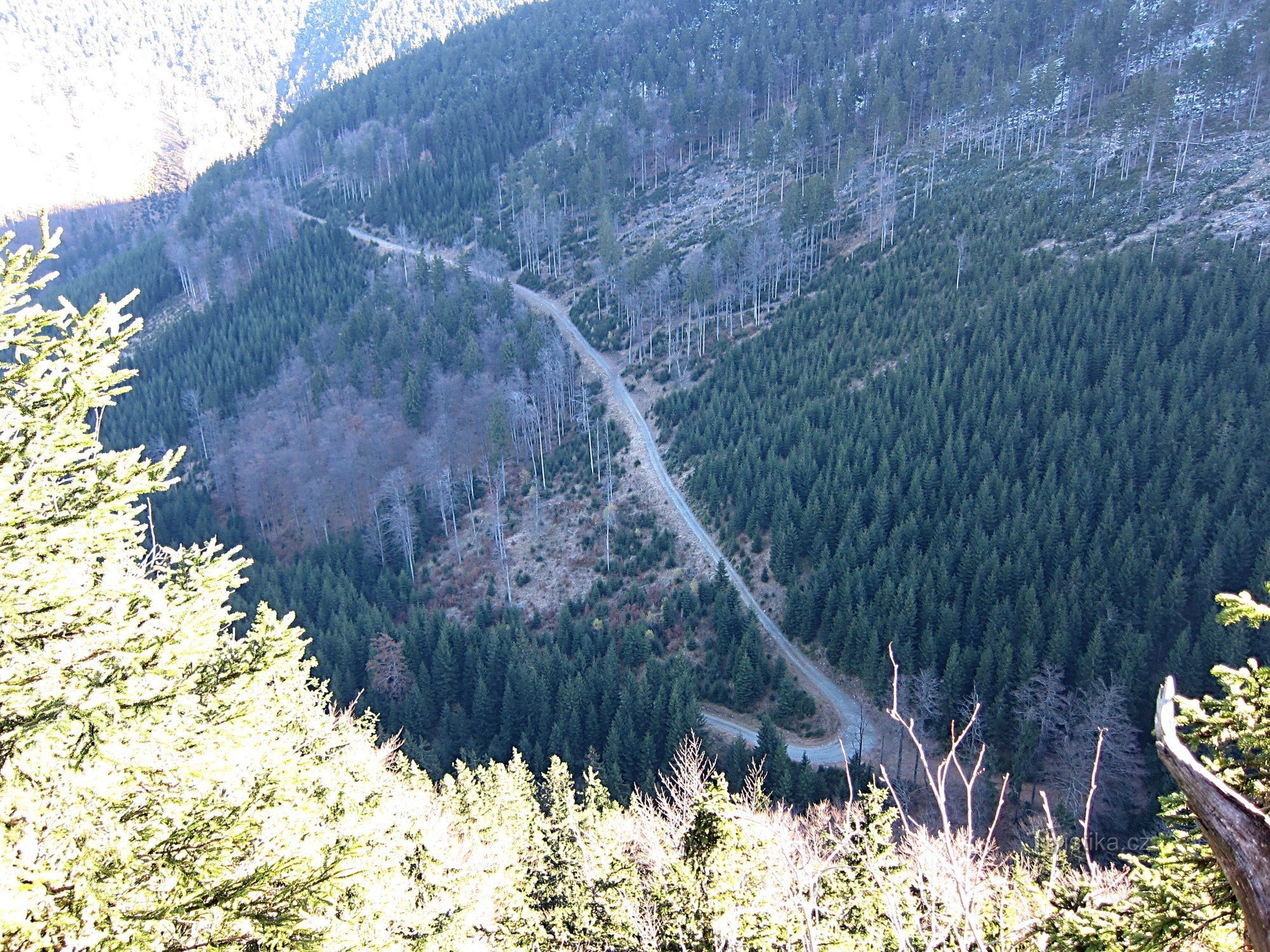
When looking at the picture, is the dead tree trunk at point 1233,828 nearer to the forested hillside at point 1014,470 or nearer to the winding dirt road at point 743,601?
the winding dirt road at point 743,601

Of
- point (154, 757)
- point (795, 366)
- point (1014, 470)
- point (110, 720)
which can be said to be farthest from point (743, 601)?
point (110, 720)

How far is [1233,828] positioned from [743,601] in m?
43.3

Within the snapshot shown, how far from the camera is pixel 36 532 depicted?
595 cm

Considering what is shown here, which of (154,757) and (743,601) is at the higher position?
(154,757)

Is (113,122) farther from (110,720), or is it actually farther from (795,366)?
(110,720)

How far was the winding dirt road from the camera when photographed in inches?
1505

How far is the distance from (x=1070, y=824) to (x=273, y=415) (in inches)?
2888

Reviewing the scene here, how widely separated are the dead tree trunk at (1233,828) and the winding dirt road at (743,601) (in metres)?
15.8

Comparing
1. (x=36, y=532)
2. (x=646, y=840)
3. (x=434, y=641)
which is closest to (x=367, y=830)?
(x=36, y=532)

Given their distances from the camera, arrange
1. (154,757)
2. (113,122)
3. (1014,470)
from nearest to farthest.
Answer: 1. (154,757)
2. (1014,470)
3. (113,122)

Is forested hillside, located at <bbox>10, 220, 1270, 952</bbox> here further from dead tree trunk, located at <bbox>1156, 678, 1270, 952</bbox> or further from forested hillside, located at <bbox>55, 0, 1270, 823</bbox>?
forested hillside, located at <bbox>55, 0, 1270, 823</bbox>

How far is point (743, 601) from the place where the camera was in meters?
46.7

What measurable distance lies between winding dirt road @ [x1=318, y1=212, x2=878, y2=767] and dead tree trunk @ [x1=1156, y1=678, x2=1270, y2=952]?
15.8 metres

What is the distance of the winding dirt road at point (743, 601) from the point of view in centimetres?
3822
